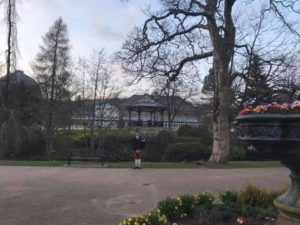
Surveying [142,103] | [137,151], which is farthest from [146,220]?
[142,103]

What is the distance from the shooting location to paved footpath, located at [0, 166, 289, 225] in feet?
34.2

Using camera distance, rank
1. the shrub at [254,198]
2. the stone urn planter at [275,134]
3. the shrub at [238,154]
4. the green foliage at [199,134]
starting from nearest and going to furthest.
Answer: the stone urn planter at [275,134]
the shrub at [254,198]
the shrub at [238,154]
the green foliage at [199,134]

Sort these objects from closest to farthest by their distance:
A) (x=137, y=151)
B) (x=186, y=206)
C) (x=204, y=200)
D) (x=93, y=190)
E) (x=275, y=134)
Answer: (x=275, y=134)
(x=186, y=206)
(x=204, y=200)
(x=93, y=190)
(x=137, y=151)

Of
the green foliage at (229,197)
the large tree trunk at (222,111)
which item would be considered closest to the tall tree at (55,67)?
the large tree trunk at (222,111)

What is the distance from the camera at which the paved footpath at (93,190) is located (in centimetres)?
1044

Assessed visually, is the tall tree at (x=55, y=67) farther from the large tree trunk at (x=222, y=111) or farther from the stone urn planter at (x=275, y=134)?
the stone urn planter at (x=275, y=134)

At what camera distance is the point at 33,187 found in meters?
14.5

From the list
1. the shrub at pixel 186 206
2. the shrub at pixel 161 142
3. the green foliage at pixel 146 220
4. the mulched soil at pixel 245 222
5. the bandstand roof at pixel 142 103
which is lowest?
the mulched soil at pixel 245 222

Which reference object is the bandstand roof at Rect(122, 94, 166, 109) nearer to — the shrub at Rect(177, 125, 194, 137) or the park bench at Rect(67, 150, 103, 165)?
the shrub at Rect(177, 125, 194, 137)

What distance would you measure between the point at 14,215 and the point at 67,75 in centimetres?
3614

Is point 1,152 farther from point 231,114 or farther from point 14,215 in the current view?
point 14,215

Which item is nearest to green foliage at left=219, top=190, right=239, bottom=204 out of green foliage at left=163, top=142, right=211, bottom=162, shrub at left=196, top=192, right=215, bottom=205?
shrub at left=196, top=192, right=215, bottom=205

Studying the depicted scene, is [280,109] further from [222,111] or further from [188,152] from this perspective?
[188,152]

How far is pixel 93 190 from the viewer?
552 inches
